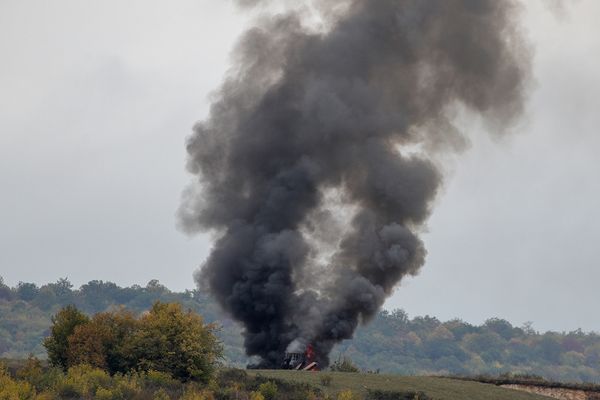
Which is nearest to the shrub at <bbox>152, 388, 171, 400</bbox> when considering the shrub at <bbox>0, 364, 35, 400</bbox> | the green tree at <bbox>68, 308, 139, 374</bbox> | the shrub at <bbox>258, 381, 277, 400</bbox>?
the shrub at <bbox>258, 381, 277, 400</bbox>

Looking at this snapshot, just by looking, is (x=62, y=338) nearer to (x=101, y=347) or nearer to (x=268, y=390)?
(x=101, y=347)

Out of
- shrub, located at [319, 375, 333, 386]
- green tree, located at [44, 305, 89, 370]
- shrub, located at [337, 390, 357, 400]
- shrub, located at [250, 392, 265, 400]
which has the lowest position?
shrub, located at [250, 392, 265, 400]

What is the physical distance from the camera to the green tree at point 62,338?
54531 millimetres

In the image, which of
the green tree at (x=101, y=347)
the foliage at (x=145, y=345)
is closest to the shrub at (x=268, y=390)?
the foliage at (x=145, y=345)

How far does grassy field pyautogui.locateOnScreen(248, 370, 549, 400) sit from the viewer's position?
54500mm

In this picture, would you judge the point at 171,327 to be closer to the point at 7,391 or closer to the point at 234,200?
the point at 7,391

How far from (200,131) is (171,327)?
34.3 meters

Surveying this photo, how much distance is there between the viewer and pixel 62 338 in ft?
180

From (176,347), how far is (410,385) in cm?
1424

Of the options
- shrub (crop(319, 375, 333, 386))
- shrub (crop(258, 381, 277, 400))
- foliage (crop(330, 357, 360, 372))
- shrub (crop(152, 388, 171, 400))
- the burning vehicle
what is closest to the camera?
shrub (crop(152, 388, 171, 400))

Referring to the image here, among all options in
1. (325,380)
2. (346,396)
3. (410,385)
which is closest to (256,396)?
(346,396)

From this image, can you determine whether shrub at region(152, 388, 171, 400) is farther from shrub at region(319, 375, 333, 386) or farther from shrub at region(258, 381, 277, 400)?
shrub at region(319, 375, 333, 386)

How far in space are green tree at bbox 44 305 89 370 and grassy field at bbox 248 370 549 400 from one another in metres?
10.9

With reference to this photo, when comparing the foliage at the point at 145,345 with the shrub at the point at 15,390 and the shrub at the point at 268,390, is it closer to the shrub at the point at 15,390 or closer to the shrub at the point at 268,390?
the shrub at the point at 268,390
